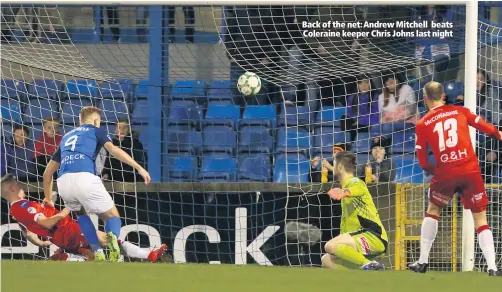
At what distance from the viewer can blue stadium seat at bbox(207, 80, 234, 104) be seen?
1102cm

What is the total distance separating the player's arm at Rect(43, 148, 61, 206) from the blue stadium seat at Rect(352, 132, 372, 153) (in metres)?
2.71

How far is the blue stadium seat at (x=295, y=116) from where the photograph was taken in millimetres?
10844

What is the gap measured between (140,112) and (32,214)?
174cm

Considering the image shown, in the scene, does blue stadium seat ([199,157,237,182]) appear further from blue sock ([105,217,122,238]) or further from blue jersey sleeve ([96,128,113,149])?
blue jersey sleeve ([96,128,113,149])

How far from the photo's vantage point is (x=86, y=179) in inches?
371

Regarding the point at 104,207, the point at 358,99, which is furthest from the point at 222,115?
the point at 104,207

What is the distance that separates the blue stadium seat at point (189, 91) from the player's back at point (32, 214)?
1.84m

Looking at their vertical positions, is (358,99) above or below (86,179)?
above

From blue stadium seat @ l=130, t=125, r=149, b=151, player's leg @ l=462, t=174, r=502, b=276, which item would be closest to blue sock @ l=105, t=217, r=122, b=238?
blue stadium seat @ l=130, t=125, r=149, b=151

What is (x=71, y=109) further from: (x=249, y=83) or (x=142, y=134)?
(x=249, y=83)

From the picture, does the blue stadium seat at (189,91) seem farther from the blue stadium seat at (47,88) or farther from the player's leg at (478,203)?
the player's leg at (478,203)

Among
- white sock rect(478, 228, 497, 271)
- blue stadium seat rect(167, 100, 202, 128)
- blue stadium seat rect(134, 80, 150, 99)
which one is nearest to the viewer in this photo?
white sock rect(478, 228, 497, 271)

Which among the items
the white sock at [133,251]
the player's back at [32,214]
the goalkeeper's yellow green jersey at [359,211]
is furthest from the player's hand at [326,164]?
the player's back at [32,214]

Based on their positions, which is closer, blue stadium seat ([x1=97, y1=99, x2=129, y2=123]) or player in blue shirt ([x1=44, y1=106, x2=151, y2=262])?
player in blue shirt ([x1=44, y1=106, x2=151, y2=262])
